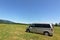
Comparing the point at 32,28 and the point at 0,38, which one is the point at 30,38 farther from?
the point at 32,28

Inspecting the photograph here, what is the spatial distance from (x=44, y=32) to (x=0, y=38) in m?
9.42

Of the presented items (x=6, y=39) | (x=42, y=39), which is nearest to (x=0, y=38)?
(x=6, y=39)

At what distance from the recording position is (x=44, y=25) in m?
21.5

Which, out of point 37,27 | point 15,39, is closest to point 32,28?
point 37,27

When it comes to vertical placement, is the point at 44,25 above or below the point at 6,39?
above

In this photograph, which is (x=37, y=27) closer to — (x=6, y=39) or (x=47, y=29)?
(x=47, y=29)

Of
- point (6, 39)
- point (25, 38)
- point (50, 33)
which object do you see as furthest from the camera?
point (50, 33)

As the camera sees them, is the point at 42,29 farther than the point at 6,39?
Yes

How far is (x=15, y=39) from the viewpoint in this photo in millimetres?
14398

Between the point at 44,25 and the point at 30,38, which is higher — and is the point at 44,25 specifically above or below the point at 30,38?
above

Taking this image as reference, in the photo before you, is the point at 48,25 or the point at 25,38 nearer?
the point at 25,38

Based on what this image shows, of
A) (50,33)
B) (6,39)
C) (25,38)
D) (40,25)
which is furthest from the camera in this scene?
(40,25)

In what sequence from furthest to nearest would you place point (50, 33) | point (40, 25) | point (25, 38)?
1. point (40, 25)
2. point (50, 33)
3. point (25, 38)

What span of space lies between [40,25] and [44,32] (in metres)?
1.54
